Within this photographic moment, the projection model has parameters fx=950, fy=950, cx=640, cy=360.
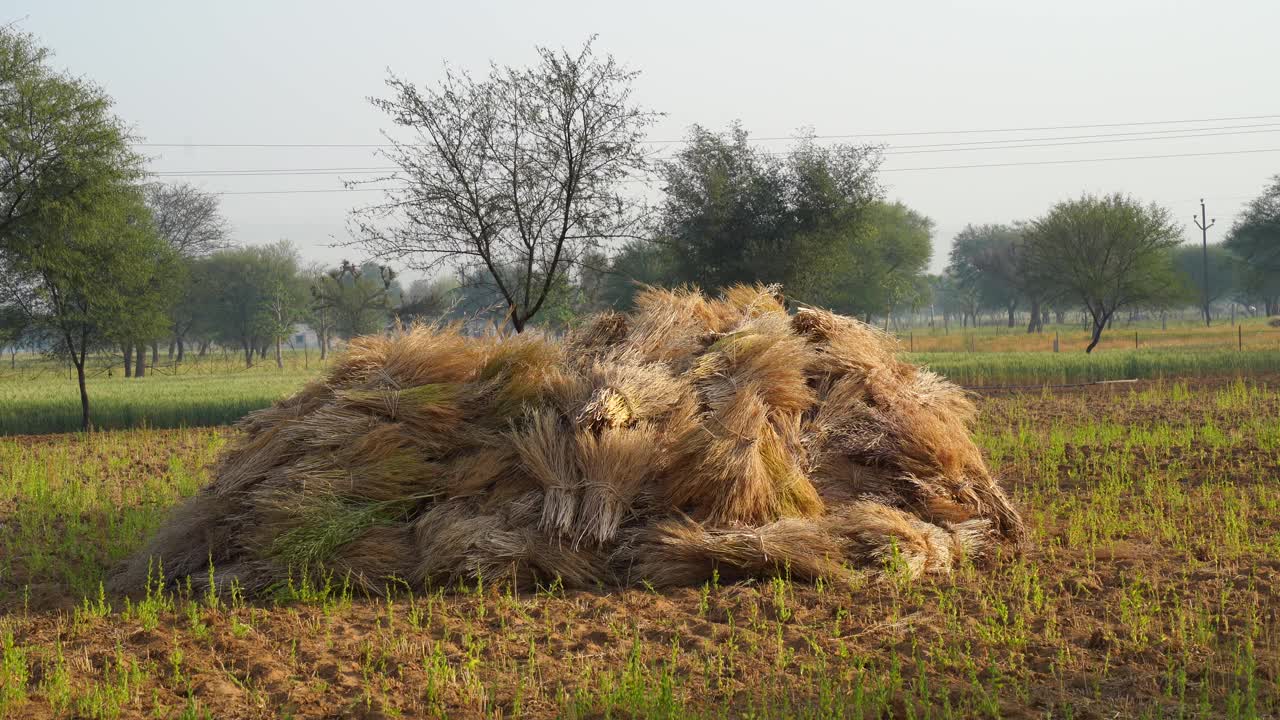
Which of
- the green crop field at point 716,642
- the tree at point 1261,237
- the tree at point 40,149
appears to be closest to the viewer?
the green crop field at point 716,642

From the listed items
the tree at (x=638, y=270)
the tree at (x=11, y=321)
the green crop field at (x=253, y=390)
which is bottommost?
the green crop field at (x=253, y=390)

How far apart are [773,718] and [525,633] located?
1.50 metres

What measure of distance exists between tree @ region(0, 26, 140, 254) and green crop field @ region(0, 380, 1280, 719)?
437 inches

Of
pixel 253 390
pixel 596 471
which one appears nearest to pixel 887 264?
pixel 253 390

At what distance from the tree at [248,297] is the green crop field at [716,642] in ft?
181

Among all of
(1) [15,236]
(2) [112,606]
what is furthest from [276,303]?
(2) [112,606]

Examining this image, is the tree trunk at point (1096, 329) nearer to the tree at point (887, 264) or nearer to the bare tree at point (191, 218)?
the tree at point (887, 264)

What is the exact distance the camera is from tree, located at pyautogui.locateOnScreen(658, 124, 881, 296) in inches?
1049

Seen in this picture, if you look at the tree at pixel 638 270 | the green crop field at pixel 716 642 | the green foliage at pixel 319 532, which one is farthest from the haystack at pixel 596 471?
the tree at pixel 638 270

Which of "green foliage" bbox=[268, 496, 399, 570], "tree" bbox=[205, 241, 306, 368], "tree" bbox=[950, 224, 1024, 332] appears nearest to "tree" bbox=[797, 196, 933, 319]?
"tree" bbox=[950, 224, 1024, 332]

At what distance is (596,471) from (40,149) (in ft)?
49.2

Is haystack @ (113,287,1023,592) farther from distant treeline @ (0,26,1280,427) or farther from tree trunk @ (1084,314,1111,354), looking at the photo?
tree trunk @ (1084,314,1111,354)

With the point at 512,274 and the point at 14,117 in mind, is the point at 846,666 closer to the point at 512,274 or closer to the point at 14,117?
the point at 512,274

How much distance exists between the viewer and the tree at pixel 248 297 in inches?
2334
